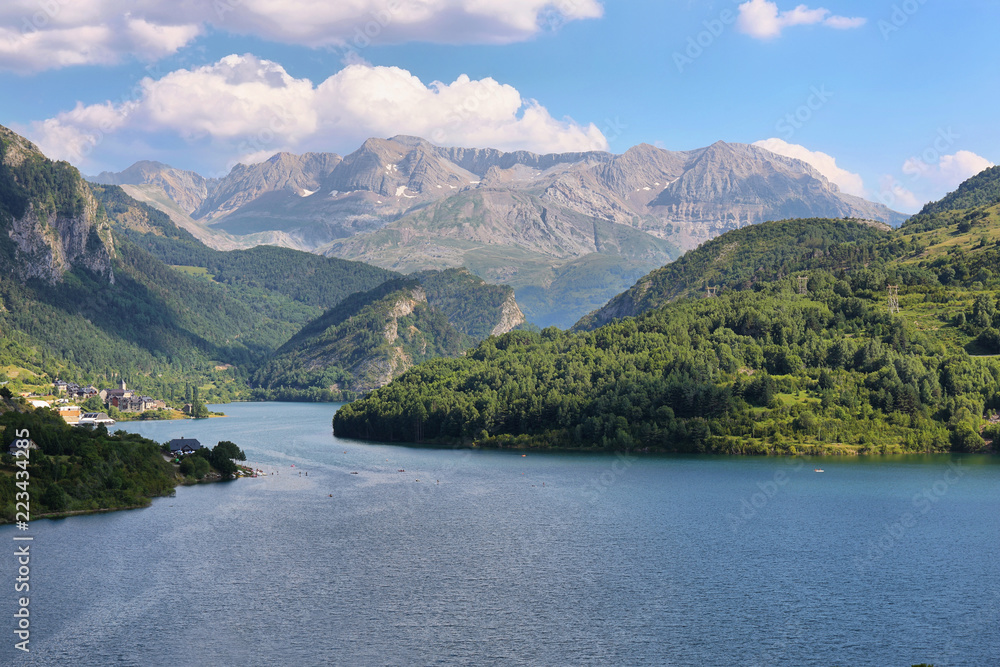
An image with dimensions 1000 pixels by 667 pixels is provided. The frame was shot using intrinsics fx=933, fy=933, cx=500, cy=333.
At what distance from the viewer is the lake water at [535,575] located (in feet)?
220

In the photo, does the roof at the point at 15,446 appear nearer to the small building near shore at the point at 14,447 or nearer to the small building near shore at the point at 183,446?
the small building near shore at the point at 14,447

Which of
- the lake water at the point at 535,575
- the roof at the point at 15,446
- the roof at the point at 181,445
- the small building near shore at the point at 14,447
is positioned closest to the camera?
the lake water at the point at 535,575

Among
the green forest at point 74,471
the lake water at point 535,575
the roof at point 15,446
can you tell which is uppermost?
the roof at point 15,446

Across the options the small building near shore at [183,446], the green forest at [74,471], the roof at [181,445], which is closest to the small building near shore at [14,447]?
the green forest at [74,471]

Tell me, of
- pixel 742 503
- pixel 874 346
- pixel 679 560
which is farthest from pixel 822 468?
pixel 679 560

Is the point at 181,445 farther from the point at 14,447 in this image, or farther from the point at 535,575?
the point at 535,575

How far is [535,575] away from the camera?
85938 millimetres

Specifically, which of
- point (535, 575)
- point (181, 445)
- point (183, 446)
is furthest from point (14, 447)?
point (535, 575)

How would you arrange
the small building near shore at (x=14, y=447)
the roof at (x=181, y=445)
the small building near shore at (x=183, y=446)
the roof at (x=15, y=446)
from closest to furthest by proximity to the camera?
the small building near shore at (x=14, y=447) → the roof at (x=15, y=446) → the small building near shore at (x=183, y=446) → the roof at (x=181, y=445)

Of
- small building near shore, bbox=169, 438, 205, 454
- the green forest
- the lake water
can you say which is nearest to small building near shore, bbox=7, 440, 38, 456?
the green forest

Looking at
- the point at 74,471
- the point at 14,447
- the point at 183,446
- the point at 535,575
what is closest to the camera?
the point at 535,575

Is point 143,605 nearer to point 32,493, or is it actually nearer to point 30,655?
point 30,655

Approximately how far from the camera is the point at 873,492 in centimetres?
12450

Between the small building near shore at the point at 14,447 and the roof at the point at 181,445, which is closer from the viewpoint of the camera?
the small building near shore at the point at 14,447
